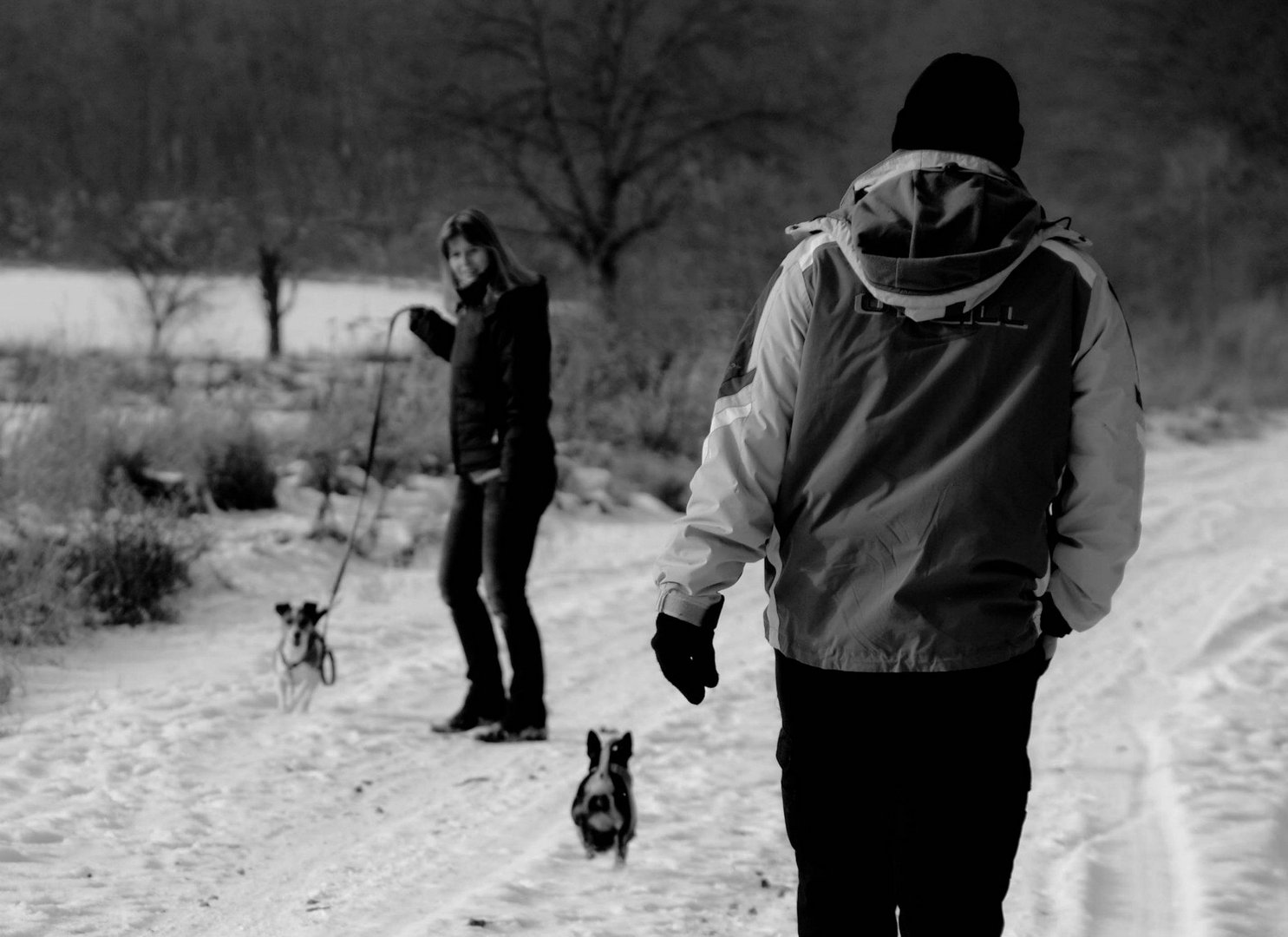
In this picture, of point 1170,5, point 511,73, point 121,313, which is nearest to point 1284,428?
point 511,73

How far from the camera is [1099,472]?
2.24 meters

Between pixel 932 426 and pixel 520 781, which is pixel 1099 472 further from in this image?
pixel 520 781

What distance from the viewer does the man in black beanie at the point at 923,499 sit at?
7.11ft

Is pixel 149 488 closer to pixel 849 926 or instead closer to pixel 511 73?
pixel 849 926

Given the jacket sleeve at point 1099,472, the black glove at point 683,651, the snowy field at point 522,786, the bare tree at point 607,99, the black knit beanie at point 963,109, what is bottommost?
the snowy field at point 522,786

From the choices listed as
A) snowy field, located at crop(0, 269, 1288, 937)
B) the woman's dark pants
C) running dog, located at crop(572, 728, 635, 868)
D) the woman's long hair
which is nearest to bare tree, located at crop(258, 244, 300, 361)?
snowy field, located at crop(0, 269, 1288, 937)

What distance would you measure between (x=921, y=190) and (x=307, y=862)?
2830mm

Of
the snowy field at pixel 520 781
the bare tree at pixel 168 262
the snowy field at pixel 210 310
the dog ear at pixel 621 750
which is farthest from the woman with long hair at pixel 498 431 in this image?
the bare tree at pixel 168 262

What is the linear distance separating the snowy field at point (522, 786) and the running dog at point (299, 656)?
127 mm

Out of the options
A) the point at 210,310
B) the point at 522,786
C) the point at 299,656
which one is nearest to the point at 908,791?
the point at 522,786

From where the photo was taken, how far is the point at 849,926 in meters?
2.32

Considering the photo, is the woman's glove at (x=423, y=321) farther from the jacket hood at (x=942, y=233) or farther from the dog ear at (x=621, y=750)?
the jacket hood at (x=942, y=233)

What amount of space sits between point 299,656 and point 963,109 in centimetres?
388

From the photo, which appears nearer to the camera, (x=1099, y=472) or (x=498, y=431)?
(x=1099, y=472)
